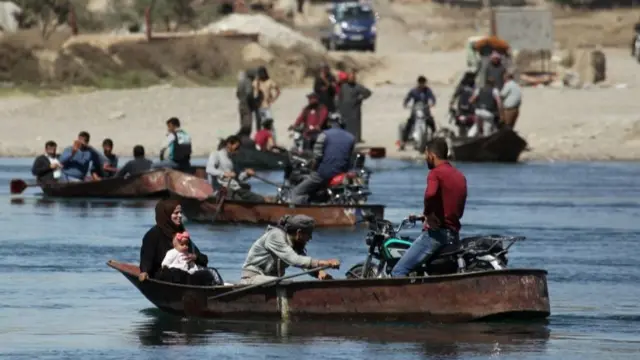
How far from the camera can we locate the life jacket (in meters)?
31.0

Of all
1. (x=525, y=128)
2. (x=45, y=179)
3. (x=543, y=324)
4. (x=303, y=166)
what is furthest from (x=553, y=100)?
(x=543, y=324)

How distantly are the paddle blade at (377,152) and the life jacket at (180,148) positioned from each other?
10127 mm

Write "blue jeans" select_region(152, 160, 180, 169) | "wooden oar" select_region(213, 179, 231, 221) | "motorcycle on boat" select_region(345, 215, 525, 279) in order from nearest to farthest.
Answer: "motorcycle on boat" select_region(345, 215, 525, 279) → "wooden oar" select_region(213, 179, 231, 221) → "blue jeans" select_region(152, 160, 180, 169)

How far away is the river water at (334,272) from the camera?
15.8 meters

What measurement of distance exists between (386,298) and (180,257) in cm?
174

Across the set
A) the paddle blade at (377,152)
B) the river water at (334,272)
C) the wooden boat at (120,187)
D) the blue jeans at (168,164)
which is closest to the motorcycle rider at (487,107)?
the paddle blade at (377,152)

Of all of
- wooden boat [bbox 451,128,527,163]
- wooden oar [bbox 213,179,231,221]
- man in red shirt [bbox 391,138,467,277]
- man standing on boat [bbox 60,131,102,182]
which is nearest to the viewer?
man in red shirt [bbox 391,138,467,277]

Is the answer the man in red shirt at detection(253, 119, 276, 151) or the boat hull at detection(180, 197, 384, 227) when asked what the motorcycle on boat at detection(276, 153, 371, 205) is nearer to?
the boat hull at detection(180, 197, 384, 227)

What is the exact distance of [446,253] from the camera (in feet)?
54.6

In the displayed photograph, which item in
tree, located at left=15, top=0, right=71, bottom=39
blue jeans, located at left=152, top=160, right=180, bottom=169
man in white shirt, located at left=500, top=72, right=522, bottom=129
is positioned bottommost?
blue jeans, located at left=152, top=160, right=180, bottom=169

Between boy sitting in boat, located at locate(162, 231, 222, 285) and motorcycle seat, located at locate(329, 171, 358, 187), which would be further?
motorcycle seat, located at locate(329, 171, 358, 187)

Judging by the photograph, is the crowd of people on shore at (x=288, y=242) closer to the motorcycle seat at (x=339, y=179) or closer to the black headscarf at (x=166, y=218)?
the black headscarf at (x=166, y=218)

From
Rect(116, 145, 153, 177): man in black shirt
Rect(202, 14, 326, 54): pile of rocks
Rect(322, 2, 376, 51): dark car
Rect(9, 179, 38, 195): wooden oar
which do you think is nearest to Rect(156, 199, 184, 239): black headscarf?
Rect(116, 145, 153, 177): man in black shirt

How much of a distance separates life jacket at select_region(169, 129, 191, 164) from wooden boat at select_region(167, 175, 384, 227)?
75.4 inches
